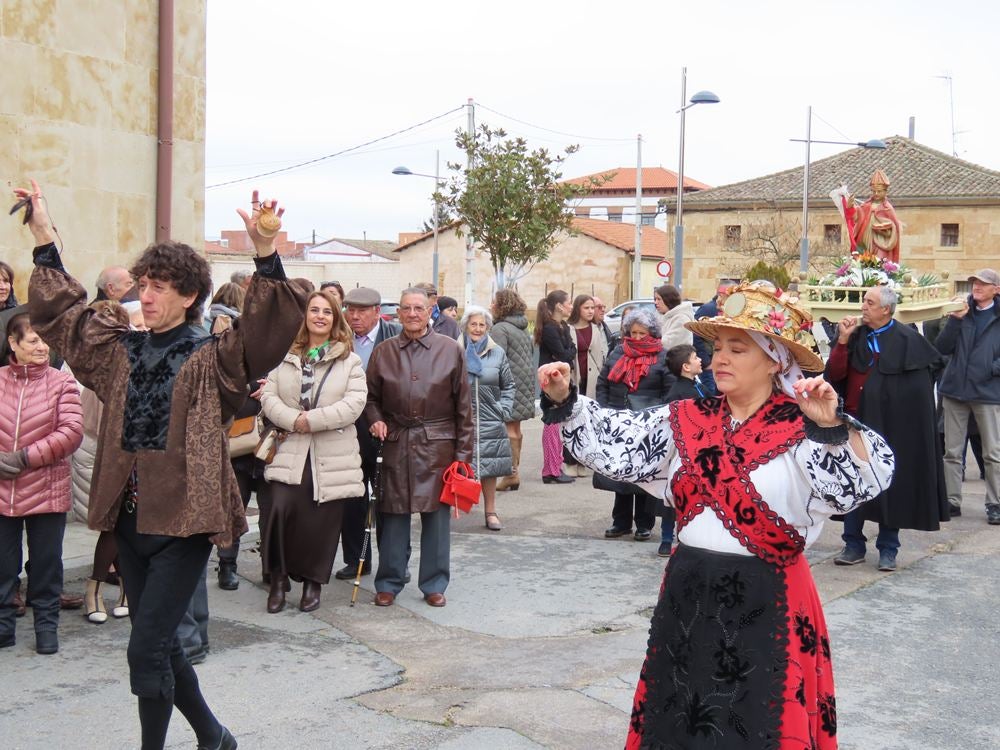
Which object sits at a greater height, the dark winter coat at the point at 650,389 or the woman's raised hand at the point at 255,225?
the woman's raised hand at the point at 255,225

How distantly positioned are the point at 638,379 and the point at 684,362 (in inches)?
22.8

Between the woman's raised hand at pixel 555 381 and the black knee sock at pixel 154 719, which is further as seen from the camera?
the black knee sock at pixel 154 719

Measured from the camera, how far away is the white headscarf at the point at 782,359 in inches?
143

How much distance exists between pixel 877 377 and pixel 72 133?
22.0 ft

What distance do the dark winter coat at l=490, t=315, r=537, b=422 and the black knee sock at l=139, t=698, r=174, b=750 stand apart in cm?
669

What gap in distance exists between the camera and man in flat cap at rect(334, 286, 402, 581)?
24.3 ft

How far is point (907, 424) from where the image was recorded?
8.23m

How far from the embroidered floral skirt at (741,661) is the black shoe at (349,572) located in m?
4.28

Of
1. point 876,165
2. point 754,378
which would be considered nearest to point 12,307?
point 754,378

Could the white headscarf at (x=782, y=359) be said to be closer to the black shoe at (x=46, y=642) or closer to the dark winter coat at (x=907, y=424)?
the black shoe at (x=46, y=642)

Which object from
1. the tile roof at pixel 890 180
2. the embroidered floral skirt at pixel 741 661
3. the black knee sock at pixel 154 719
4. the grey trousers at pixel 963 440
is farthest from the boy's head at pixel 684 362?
the tile roof at pixel 890 180

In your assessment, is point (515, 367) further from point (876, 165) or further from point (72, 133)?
point (876, 165)

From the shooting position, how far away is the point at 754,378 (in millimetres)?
3641

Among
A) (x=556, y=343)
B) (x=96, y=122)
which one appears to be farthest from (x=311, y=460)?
(x=556, y=343)
